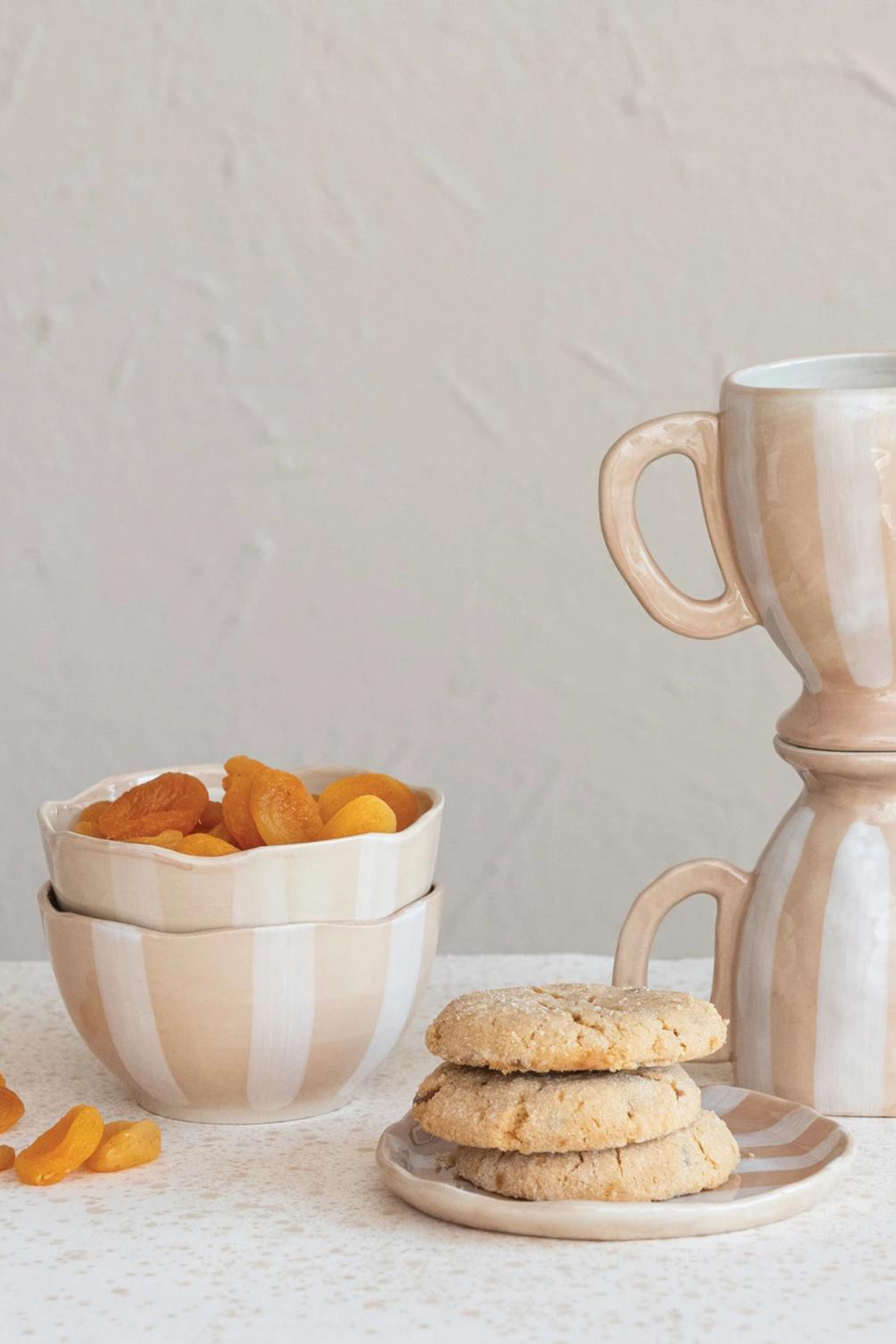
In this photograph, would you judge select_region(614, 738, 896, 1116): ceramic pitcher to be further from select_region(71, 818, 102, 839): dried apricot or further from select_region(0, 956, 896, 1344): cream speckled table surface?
select_region(71, 818, 102, 839): dried apricot

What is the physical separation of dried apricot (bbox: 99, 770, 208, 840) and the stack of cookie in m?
0.16

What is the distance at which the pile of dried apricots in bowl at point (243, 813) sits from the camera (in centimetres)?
64

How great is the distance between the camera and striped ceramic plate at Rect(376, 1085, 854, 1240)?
20.5 inches

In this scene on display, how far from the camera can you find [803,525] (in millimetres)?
631

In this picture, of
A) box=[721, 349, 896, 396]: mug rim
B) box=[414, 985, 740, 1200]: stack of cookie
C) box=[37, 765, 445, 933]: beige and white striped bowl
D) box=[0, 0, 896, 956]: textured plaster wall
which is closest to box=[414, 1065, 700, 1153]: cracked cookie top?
box=[414, 985, 740, 1200]: stack of cookie

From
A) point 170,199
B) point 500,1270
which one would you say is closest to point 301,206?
point 170,199

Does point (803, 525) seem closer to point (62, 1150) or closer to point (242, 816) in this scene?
point (242, 816)

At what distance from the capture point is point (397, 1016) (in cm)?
66

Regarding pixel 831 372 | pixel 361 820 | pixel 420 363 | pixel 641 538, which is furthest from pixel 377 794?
pixel 420 363

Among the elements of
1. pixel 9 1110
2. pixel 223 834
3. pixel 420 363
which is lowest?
pixel 9 1110

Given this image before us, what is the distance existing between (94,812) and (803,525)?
1.02 ft

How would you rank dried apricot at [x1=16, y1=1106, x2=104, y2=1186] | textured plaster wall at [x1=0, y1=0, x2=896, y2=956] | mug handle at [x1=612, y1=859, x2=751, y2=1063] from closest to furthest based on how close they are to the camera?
dried apricot at [x1=16, y1=1106, x2=104, y2=1186] < mug handle at [x1=612, y1=859, x2=751, y2=1063] < textured plaster wall at [x1=0, y1=0, x2=896, y2=956]

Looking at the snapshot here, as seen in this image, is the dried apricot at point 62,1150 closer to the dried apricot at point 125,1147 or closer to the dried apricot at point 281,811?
the dried apricot at point 125,1147

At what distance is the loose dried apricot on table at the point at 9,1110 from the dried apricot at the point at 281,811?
0.49 feet
